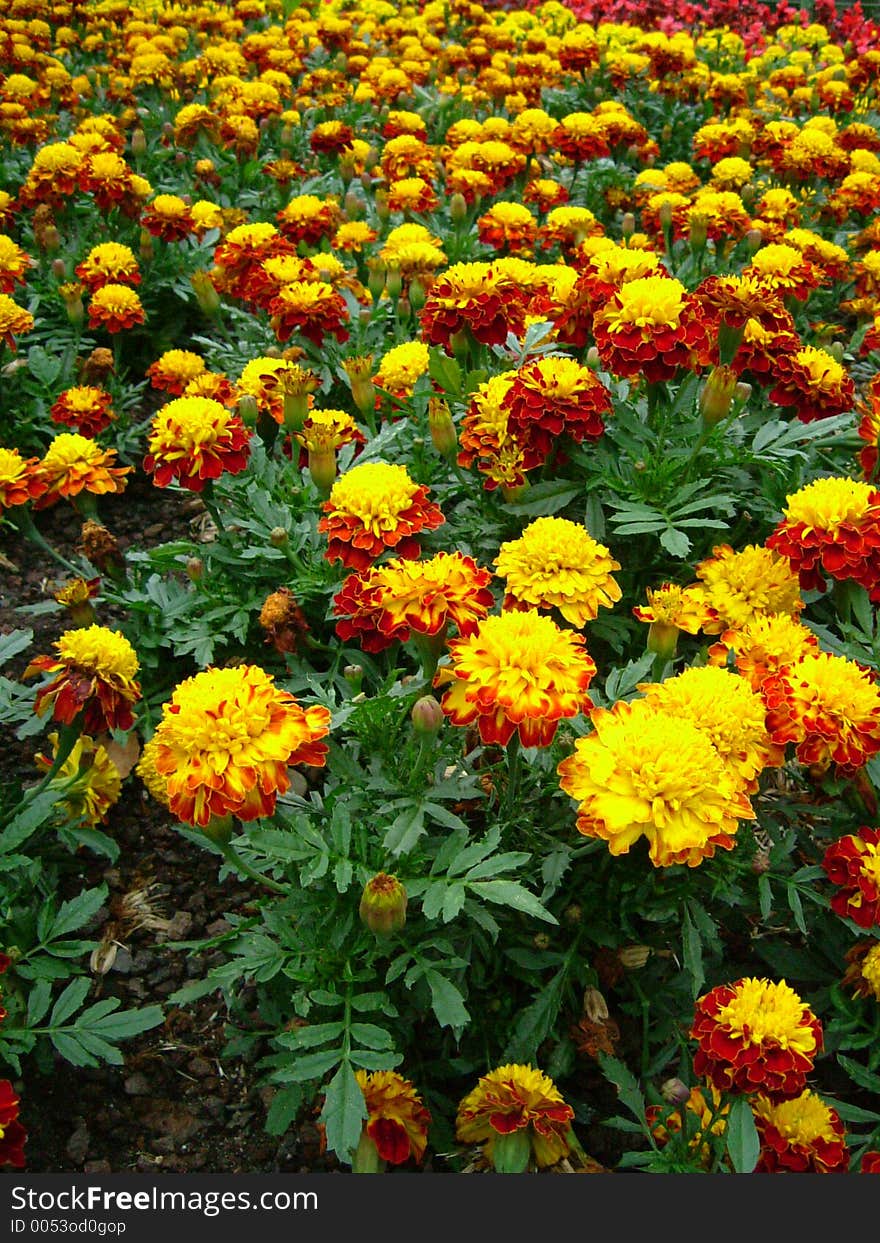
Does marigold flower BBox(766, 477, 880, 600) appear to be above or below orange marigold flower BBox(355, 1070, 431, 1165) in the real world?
above

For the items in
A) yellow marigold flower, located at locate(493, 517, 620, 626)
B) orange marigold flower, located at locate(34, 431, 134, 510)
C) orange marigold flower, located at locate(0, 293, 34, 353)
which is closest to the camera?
yellow marigold flower, located at locate(493, 517, 620, 626)

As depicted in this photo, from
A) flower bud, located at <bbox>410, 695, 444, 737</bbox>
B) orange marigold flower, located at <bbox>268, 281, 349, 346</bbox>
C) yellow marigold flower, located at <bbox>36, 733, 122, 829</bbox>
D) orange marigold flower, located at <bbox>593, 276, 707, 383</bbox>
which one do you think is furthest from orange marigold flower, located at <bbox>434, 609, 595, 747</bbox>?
orange marigold flower, located at <bbox>268, 281, 349, 346</bbox>

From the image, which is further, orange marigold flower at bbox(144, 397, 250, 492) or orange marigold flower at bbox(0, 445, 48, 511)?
orange marigold flower at bbox(0, 445, 48, 511)

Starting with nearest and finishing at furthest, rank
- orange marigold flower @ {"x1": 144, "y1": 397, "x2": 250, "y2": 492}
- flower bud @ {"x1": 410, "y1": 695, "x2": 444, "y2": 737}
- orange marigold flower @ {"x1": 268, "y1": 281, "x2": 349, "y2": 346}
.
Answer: flower bud @ {"x1": 410, "y1": 695, "x2": 444, "y2": 737} → orange marigold flower @ {"x1": 144, "y1": 397, "x2": 250, "y2": 492} → orange marigold flower @ {"x1": 268, "y1": 281, "x2": 349, "y2": 346}

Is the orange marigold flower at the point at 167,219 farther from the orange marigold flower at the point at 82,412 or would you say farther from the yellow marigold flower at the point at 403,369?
the yellow marigold flower at the point at 403,369

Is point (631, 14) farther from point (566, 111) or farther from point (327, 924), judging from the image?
point (327, 924)

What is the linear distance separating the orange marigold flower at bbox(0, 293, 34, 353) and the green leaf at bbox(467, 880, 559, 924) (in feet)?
7.36

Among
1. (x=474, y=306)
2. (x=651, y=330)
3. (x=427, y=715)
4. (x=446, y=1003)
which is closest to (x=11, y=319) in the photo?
(x=474, y=306)

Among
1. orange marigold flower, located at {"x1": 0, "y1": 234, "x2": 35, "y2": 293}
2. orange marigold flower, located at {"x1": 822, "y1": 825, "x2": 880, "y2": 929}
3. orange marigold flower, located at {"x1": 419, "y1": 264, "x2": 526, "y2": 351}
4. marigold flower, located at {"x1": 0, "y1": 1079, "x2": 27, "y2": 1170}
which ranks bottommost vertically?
marigold flower, located at {"x1": 0, "y1": 1079, "x2": 27, "y2": 1170}

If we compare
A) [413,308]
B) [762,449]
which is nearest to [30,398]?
[413,308]

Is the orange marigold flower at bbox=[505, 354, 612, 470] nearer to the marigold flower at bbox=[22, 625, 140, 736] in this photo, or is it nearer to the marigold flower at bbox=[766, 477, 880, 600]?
the marigold flower at bbox=[766, 477, 880, 600]

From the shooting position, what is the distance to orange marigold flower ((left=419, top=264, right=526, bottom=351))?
230 cm

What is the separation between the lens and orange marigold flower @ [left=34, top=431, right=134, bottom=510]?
2.56 metres

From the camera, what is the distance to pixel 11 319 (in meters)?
2.94
